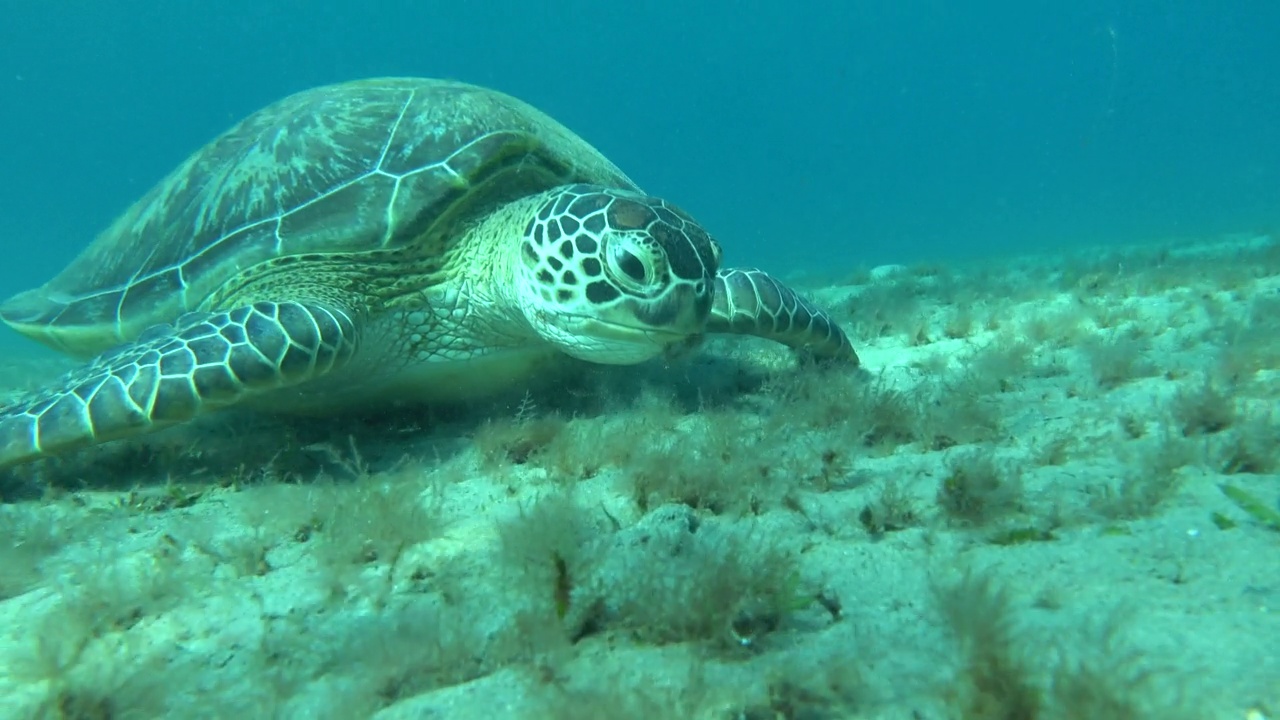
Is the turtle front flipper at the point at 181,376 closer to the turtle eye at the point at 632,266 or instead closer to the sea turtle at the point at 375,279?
the sea turtle at the point at 375,279

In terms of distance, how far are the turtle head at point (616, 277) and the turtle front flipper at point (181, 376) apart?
1.00 metres

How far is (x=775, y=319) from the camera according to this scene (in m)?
3.87

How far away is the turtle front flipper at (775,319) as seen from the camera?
12.6 ft

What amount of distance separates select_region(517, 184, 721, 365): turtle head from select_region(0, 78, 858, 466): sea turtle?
0.03 ft

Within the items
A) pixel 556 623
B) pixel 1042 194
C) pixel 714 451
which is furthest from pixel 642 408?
pixel 1042 194

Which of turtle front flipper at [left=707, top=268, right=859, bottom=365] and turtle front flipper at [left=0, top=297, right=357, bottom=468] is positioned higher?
turtle front flipper at [left=707, top=268, right=859, bottom=365]

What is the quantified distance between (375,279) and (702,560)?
9.02 ft

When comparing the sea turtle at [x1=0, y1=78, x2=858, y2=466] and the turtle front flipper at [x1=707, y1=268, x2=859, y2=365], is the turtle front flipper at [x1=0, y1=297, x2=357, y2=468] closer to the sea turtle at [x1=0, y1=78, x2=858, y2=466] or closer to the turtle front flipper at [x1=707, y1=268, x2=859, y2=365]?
the sea turtle at [x1=0, y1=78, x2=858, y2=466]

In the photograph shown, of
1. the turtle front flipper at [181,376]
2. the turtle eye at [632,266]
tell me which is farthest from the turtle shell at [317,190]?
the turtle eye at [632,266]

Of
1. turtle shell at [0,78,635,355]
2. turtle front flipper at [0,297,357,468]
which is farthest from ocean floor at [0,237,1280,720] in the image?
turtle shell at [0,78,635,355]

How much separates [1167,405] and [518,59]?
129 m

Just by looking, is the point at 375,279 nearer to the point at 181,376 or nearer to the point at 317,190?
the point at 317,190

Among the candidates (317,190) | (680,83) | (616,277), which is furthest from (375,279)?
(680,83)

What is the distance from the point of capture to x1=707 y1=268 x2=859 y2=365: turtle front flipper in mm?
3855
